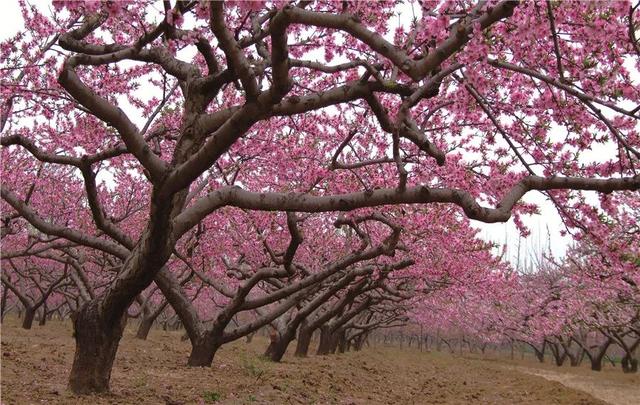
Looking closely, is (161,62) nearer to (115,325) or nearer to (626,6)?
(115,325)

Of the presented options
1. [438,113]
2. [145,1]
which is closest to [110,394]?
[145,1]

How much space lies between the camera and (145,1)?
6.82 meters

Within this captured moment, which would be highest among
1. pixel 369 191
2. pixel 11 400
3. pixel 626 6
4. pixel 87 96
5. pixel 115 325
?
pixel 626 6

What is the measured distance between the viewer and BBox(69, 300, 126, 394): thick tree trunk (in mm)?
6660

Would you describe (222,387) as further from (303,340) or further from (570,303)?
Answer: (570,303)

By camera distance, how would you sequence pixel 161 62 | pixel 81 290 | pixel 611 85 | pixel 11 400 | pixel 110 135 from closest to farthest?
pixel 611 85
pixel 11 400
pixel 161 62
pixel 110 135
pixel 81 290

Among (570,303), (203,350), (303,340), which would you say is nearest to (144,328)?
(303,340)

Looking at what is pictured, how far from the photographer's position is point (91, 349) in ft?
21.9

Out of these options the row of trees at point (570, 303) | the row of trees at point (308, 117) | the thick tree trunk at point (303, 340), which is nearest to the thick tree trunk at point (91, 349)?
the row of trees at point (308, 117)

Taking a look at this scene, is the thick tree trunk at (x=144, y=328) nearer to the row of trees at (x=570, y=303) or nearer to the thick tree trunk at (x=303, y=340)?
the thick tree trunk at (x=303, y=340)

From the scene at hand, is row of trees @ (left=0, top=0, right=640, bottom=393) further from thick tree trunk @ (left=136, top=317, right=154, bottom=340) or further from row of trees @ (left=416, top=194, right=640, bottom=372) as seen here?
thick tree trunk @ (left=136, top=317, right=154, bottom=340)

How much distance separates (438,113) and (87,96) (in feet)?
20.6

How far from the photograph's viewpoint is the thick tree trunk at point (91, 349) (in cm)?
Answer: 666

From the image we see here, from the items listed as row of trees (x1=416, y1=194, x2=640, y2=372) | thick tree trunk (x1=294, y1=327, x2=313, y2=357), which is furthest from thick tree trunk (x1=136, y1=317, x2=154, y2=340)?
row of trees (x1=416, y1=194, x2=640, y2=372)
